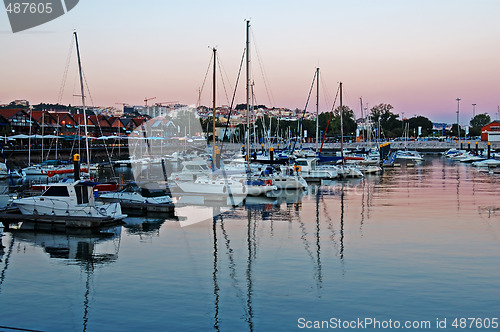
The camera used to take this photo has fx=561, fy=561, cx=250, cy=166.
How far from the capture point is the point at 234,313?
15.9m

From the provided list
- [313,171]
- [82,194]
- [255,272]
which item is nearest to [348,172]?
[313,171]

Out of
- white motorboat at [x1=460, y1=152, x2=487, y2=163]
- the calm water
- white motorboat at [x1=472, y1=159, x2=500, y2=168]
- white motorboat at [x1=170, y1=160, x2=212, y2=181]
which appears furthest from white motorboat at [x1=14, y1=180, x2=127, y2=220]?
white motorboat at [x1=460, y1=152, x2=487, y2=163]

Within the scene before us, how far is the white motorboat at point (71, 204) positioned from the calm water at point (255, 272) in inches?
53.3

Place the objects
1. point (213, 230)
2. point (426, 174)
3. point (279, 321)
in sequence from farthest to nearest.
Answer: point (426, 174) < point (213, 230) < point (279, 321)

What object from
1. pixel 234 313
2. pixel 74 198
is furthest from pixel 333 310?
pixel 74 198

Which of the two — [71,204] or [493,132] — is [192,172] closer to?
[71,204]

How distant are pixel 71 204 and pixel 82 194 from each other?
757 mm

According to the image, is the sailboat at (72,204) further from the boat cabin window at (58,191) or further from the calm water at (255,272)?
the calm water at (255,272)

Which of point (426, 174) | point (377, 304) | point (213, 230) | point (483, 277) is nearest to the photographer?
point (377, 304)

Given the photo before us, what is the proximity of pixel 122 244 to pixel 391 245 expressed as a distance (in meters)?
11.8

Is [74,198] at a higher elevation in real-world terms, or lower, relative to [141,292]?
higher

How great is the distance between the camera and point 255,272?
19953 mm

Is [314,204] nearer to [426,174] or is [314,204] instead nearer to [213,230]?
[213,230]

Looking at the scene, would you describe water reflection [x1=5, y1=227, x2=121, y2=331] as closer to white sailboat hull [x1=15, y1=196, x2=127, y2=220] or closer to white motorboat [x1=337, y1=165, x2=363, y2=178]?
white sailboat hull [x1=15, y1=196, x2=127, y2=220]
